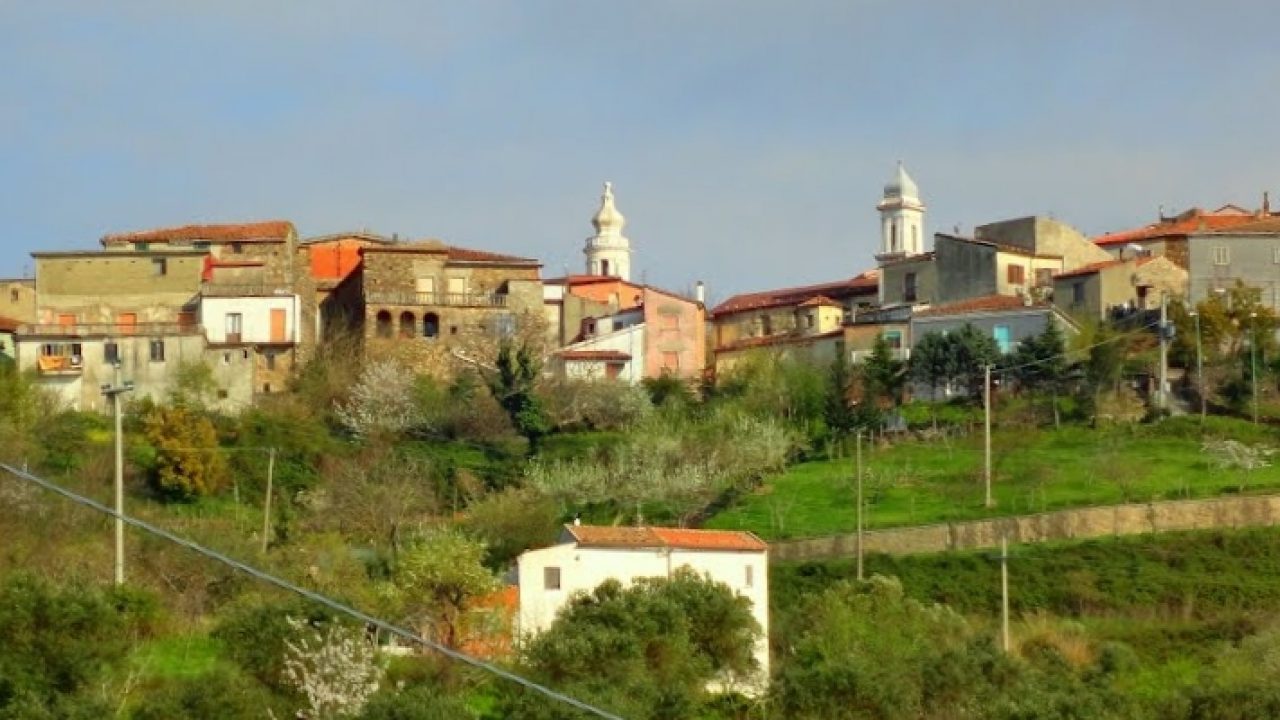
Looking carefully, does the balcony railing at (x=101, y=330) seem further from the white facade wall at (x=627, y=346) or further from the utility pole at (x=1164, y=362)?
the utility pole at (x=1164, y=362)

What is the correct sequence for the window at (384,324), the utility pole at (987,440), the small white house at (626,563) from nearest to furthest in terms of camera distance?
1. the small white house at (626,563)
2. the utility pole at (987,440)
3. the window at (384,324)

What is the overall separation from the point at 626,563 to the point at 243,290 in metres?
24.3

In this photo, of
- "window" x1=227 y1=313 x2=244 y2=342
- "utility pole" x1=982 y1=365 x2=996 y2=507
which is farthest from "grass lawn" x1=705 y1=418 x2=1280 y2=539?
"window" x1=227 y1=313 x2=244 y2=342

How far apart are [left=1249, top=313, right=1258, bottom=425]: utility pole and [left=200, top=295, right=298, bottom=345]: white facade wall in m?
23.5

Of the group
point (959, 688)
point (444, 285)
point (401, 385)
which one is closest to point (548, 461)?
point (401, 385)

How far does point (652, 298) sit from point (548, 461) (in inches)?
488

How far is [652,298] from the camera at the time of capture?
7575 centimetres

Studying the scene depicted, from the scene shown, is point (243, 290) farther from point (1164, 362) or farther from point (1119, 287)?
point (1164, 362)

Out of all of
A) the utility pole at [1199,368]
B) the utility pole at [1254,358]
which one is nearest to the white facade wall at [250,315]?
the utility pole at [1199,368]

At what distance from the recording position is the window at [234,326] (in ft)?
231

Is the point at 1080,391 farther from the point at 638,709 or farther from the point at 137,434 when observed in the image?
the point at 638,709

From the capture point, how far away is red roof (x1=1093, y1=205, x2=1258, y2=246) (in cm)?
7512

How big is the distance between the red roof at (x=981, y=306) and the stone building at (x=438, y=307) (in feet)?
33.5

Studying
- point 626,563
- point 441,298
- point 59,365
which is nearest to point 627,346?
point 441,298
